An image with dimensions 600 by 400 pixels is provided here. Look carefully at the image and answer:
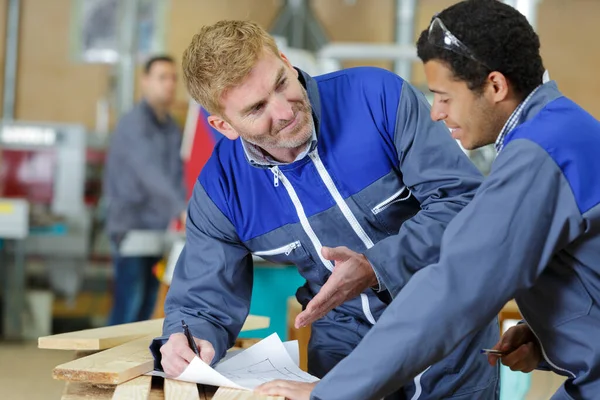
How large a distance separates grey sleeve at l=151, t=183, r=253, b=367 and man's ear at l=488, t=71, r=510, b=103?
2.15 ft

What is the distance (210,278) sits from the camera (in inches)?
71.2

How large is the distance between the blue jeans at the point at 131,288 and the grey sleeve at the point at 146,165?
0.35 meters

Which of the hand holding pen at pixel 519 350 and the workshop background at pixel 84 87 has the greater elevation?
the hand holding pen at pixel 519 350

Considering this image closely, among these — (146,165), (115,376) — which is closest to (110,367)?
(115,376)

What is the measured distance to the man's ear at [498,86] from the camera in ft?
4.49

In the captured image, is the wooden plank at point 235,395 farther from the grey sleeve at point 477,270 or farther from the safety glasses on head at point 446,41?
the safety glasses on head at point 446,41

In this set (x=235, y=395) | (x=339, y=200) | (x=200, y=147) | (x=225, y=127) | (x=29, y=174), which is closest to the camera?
(x=235, y=395)

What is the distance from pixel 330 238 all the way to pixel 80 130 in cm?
521

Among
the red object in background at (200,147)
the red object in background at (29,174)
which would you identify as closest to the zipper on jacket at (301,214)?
the red object in background at (200,147)

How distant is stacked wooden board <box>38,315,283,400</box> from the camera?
1.49 meters

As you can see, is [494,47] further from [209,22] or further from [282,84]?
[209,22]

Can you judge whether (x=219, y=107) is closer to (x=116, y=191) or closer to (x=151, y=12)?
(x=116, y=191)

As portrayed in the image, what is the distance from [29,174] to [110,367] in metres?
5.48

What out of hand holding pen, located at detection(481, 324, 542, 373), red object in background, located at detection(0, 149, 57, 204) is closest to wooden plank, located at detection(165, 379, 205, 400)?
hand holding pen, located at detection(481, 324, 542, 373)
